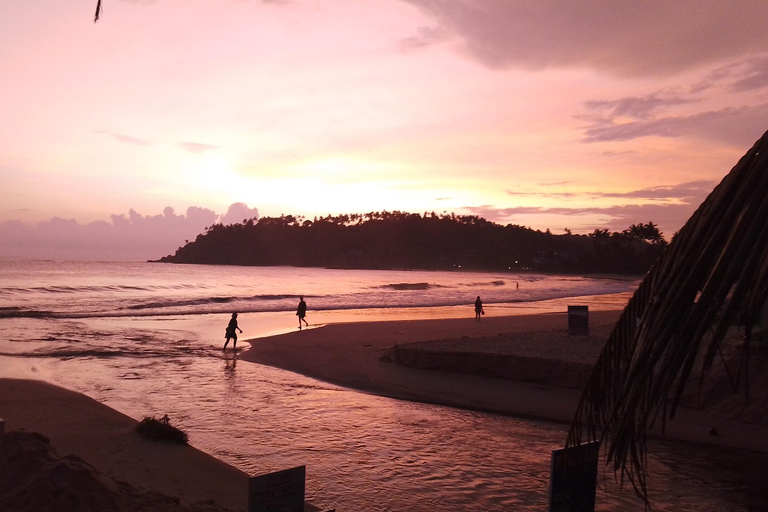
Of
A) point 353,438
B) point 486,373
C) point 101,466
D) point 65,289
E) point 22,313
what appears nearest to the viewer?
point 101,466

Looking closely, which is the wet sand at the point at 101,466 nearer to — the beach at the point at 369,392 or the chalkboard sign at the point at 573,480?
the beach at the point at 369,392

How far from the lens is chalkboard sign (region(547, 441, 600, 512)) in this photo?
3990 millimetres

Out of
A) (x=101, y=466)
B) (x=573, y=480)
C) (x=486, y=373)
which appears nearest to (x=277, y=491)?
(x=573, y=480)

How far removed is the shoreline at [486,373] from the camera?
34.2 ft

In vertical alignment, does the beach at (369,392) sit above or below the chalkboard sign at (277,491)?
below

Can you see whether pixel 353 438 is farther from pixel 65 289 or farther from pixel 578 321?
pixel 65 289

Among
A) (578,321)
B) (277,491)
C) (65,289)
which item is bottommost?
(65,289)

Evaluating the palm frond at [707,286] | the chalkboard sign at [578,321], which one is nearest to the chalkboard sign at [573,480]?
the palm frond at [707,286]

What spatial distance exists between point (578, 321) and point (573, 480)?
12426 mm

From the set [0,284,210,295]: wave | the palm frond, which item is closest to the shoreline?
the palm frond

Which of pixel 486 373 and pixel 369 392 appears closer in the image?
pixel 369 392

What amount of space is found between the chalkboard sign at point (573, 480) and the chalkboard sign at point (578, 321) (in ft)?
39.7

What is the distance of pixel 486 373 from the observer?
45.7ft

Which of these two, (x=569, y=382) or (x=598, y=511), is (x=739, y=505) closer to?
(x=598, y=511)
